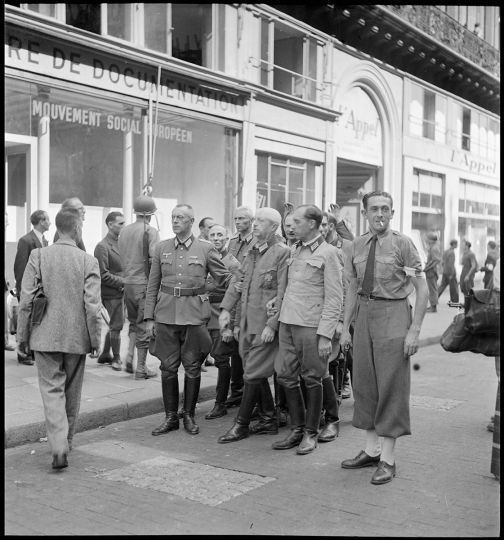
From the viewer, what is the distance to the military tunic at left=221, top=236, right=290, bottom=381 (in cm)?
612

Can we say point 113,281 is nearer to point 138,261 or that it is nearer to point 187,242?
point 138,261

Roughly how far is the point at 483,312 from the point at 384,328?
0.77m

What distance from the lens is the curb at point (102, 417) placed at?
5902mm

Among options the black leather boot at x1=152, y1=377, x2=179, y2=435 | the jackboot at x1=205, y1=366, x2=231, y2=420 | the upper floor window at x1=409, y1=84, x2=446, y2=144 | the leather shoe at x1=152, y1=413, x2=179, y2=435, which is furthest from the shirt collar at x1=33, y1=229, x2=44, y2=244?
the upper floor window at x1=409, y1=84, x2=446, y2=144

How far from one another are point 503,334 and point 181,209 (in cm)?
335

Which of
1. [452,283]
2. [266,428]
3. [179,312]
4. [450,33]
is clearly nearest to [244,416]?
[266,428]

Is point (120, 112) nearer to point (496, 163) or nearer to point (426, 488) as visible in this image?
point (426, 488)

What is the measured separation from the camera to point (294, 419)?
5.98 m

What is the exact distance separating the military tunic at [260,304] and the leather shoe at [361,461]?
112 cm

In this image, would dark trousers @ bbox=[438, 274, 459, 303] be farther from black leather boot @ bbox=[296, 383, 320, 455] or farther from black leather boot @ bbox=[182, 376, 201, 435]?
black leather boot @ bbox=[296, 383, 320, 455]

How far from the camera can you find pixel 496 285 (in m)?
4.59

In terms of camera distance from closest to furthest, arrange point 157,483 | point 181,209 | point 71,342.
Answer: point 157,483, point 71,342, point 181,209

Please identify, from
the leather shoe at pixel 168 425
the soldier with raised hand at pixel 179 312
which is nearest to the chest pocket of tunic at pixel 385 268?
the soldier with raised hand at pixel 179 312

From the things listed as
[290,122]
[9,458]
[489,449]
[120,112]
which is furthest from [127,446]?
[290,122]
